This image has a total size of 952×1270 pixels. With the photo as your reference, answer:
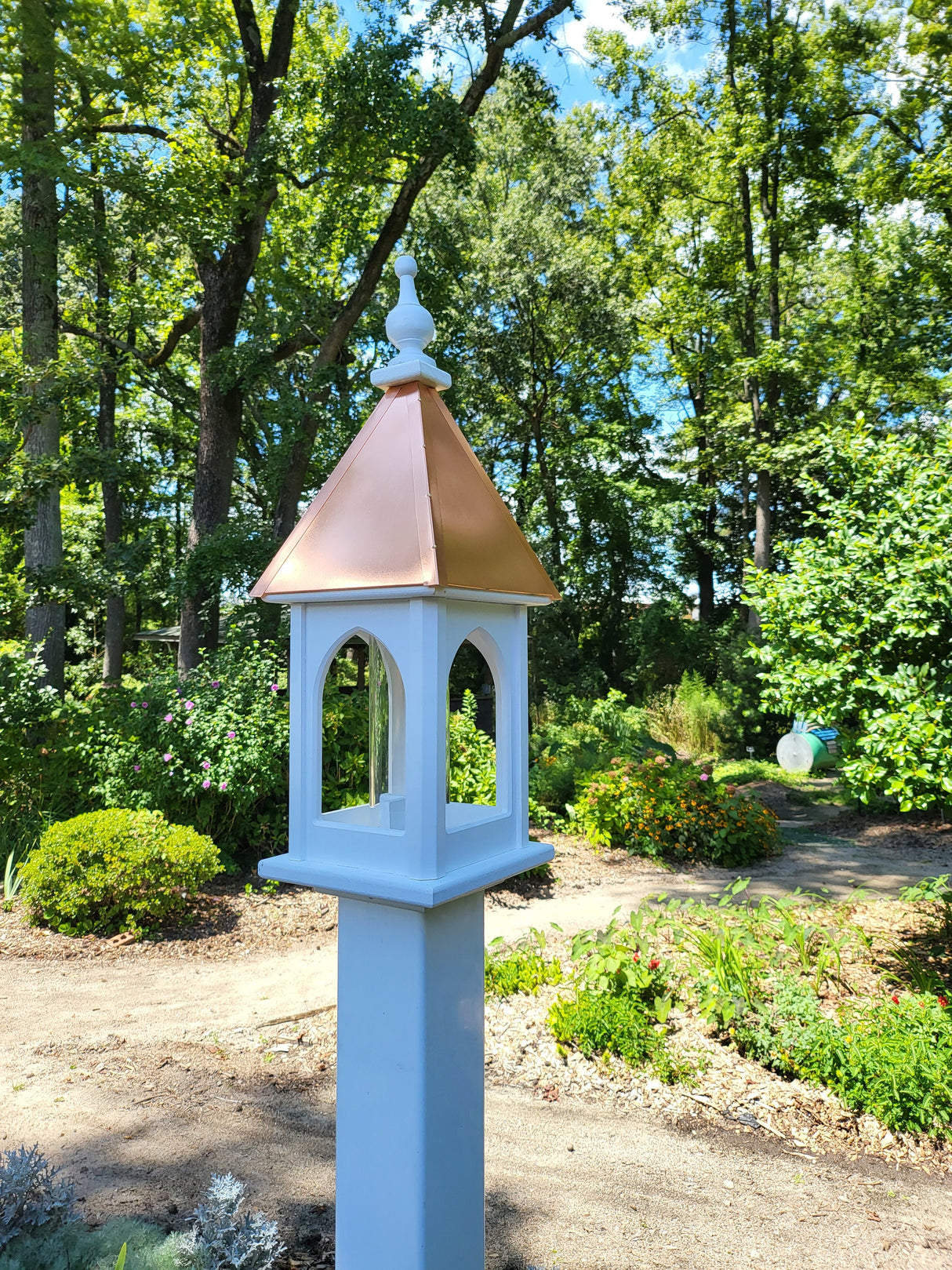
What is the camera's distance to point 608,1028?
13.3 ft

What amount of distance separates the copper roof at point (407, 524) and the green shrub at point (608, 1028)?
3154mm

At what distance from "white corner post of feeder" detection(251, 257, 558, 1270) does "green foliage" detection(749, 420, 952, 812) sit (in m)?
3.04

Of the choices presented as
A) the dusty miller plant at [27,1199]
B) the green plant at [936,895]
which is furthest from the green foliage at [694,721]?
the dusty miller plant at [27,1199]

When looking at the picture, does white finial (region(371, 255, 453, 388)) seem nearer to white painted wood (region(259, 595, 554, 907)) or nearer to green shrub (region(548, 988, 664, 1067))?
white painted wood (region(259, 595, 554, 907))

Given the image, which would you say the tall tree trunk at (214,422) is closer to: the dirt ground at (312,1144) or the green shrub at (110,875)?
the green shrub at (110,875)

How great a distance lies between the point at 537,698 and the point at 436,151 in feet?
34.6

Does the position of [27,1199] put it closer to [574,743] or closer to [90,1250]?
[90,1250]

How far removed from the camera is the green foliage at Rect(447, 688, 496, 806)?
7484 mm

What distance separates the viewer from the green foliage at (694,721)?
1453 centimetres

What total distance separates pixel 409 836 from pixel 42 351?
10.3 metres

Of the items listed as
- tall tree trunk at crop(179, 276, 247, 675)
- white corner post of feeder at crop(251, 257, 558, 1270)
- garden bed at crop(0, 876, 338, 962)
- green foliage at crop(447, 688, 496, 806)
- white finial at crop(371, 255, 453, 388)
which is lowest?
garden bed at crop(0, 876, 338, 962)

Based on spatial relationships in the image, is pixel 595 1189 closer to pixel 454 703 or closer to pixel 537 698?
pixel 454 703

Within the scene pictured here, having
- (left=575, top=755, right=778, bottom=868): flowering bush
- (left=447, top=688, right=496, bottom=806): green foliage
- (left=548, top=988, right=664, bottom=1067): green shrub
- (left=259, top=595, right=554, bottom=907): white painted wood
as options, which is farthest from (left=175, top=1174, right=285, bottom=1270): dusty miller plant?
(left=575, top=755, right=778, bottom=868): flowering bush

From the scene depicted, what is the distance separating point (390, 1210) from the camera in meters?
1.58
